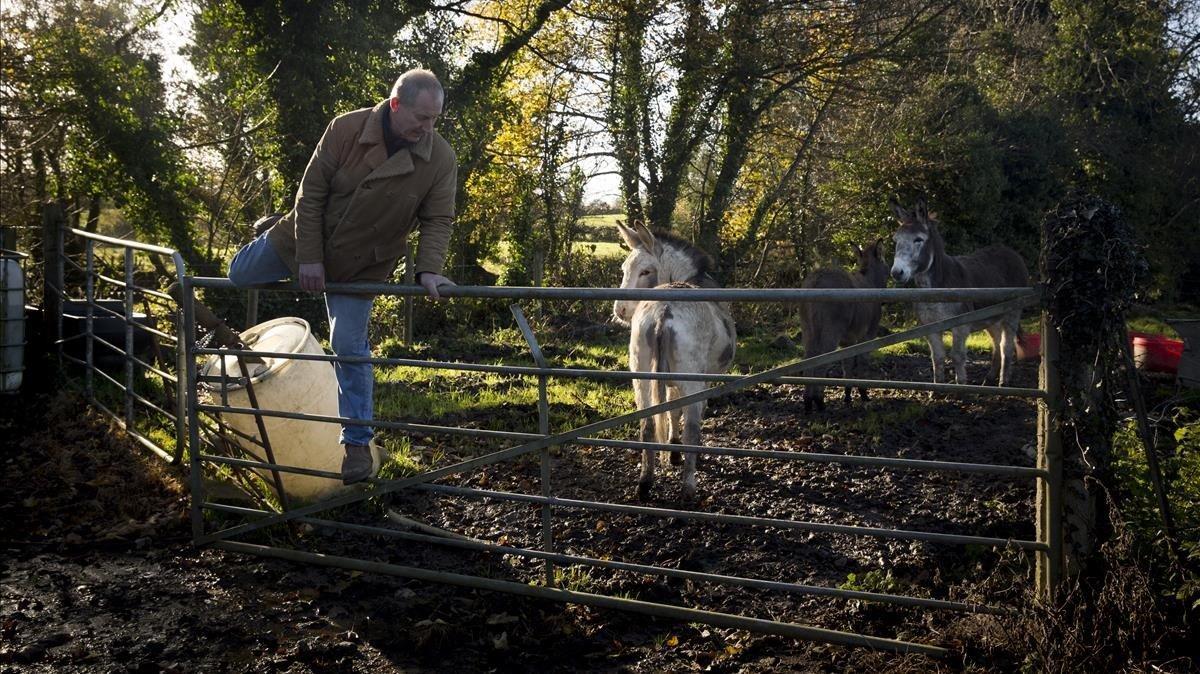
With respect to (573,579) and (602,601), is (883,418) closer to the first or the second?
(573,579)

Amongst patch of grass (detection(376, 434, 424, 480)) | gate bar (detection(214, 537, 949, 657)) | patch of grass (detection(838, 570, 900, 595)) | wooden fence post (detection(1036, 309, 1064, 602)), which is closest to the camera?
wooden fence post (detection(1036, 309, 1064, 602))

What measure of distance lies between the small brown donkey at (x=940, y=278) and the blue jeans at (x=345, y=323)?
6.34 m

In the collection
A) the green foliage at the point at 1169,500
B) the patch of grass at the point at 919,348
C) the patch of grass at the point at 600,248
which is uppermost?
the patch of grass at the point at 600,248

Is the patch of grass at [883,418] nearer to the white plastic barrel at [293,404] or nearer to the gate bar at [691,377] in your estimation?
the gate bar at [691,377]

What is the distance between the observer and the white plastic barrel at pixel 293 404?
532cm

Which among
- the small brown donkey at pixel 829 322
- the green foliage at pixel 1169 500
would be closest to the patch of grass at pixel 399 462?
the small brown donkey at pixel 829 322

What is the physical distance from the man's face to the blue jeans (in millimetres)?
860

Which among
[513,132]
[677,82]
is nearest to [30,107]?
[513,132]

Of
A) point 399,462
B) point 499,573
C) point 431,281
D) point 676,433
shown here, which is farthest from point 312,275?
point 676,433

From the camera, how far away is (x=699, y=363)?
6.07 m

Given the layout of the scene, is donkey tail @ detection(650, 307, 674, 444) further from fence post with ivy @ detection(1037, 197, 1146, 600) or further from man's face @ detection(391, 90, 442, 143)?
fence post with ivy @ detection(1037, 197, 1146, 600)

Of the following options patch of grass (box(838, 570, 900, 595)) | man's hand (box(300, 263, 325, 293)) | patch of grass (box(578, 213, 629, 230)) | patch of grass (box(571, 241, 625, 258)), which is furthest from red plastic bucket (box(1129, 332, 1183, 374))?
patch of grass (box(578, 213, 629, 230))

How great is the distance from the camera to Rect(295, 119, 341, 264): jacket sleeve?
174 inches

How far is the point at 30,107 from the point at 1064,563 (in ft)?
46.4
